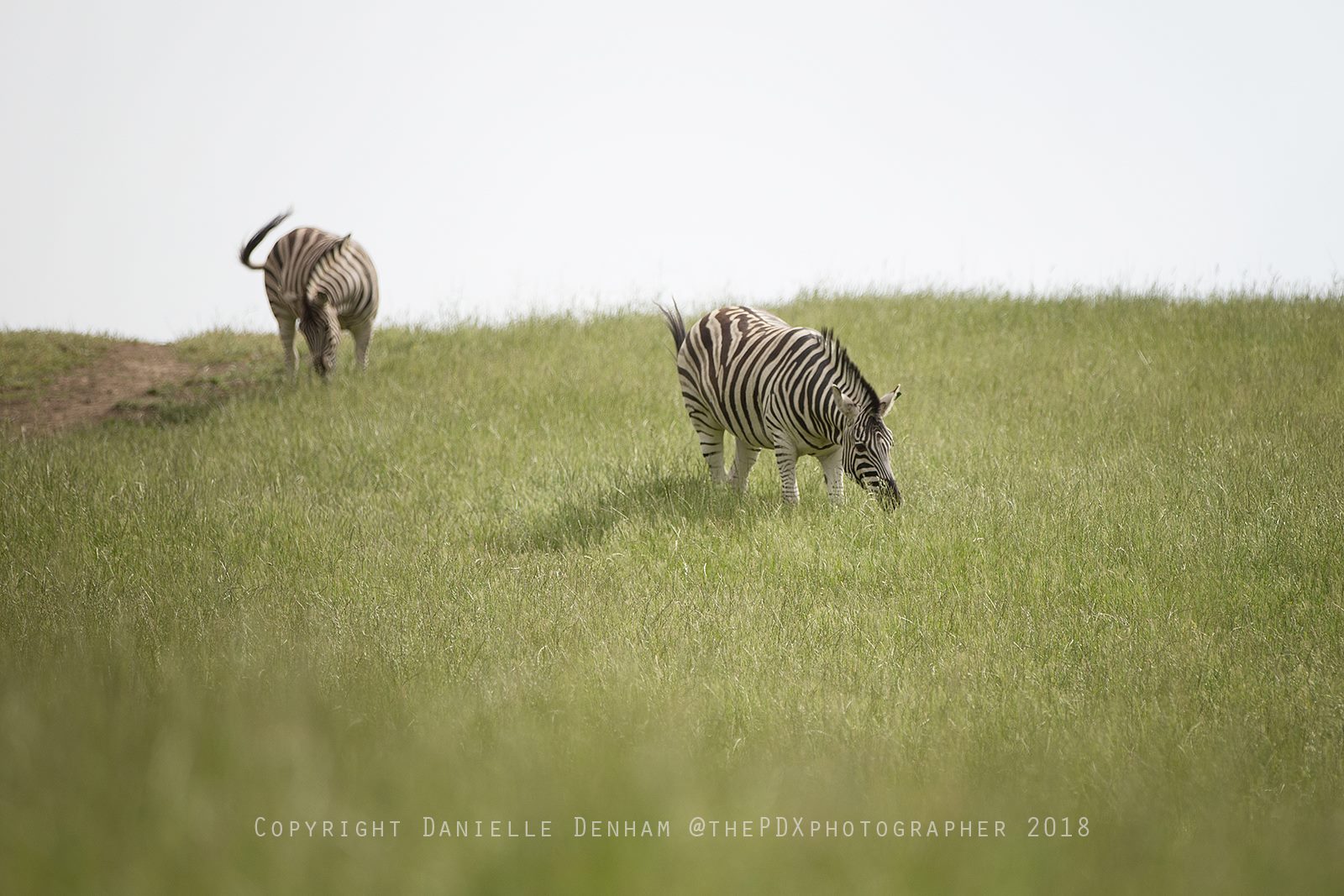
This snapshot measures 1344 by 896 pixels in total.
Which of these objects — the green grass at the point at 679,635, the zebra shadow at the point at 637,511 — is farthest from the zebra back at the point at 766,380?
the green grass at the point at 679,635

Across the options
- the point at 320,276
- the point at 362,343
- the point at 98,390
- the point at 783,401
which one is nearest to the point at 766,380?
the point at 783,401

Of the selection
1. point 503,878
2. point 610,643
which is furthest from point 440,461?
point 503,878

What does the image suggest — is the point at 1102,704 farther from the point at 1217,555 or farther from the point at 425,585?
the point at 425,585

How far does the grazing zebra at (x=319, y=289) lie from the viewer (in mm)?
12352

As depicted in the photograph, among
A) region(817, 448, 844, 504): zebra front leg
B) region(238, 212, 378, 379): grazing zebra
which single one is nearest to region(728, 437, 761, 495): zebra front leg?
region(817, 448, 844, 504): zebra front leg

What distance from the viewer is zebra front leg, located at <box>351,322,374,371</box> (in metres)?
13.6

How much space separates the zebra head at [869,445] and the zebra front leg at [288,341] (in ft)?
31.1

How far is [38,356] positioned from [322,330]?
7125 mm

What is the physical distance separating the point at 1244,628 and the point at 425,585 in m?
4.81

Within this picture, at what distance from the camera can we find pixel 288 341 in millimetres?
13492

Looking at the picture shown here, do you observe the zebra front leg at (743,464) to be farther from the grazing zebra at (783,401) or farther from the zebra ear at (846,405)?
the zebra ear at (846,405)

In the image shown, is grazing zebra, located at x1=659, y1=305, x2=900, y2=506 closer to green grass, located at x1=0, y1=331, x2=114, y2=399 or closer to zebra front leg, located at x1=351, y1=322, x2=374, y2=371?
zebra front leg, located at x1=351, y1=322, x2=374, y2=371

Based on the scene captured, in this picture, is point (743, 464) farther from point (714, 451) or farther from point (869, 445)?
point (869, 445)

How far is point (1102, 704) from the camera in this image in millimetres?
4316
